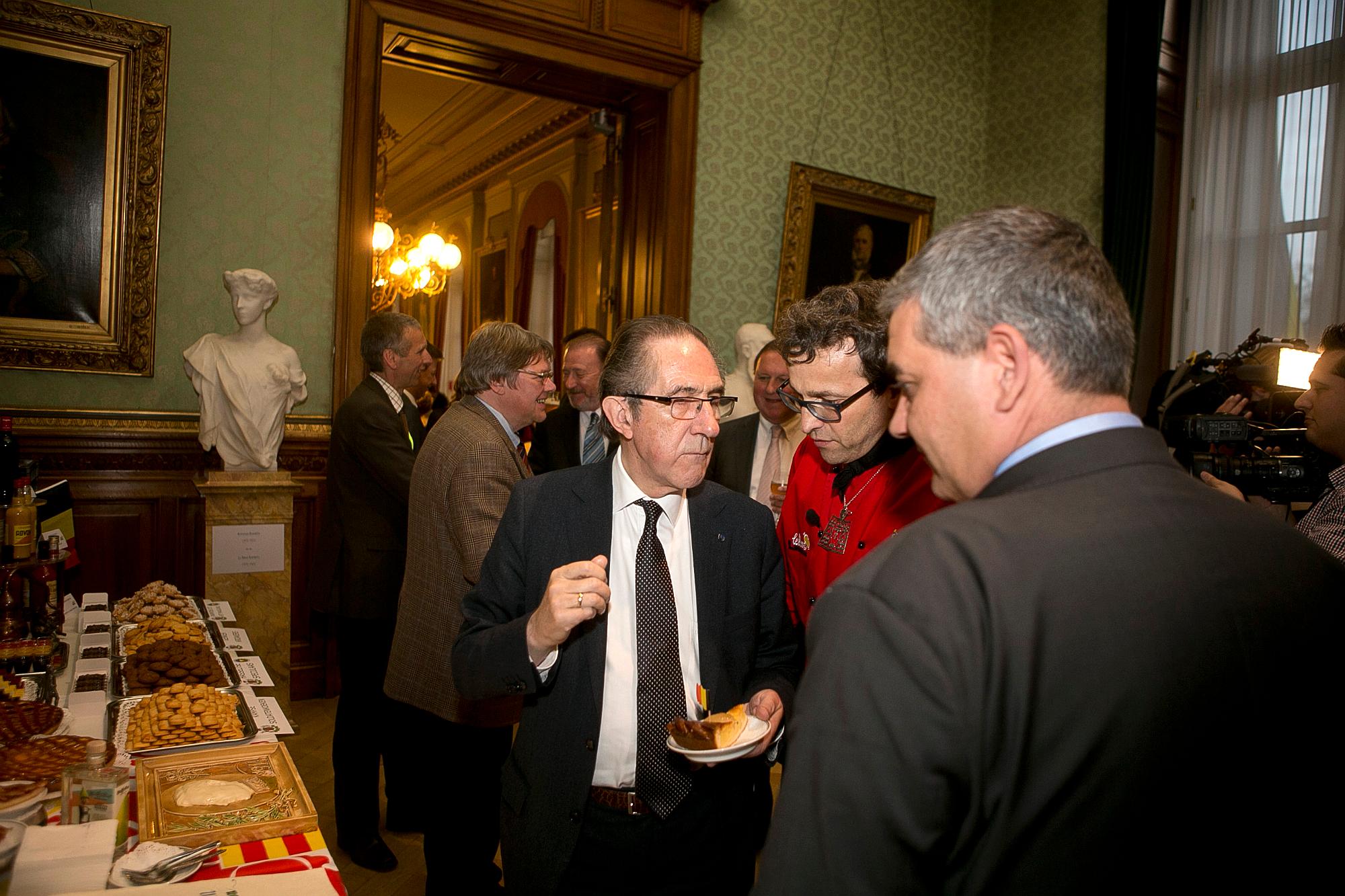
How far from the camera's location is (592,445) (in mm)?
4664

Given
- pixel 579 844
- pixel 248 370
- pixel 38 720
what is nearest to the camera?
pixel 579 844

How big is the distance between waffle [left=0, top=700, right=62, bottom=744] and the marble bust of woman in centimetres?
270

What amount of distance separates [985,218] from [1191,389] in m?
4.35

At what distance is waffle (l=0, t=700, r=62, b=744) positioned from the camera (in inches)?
73.9

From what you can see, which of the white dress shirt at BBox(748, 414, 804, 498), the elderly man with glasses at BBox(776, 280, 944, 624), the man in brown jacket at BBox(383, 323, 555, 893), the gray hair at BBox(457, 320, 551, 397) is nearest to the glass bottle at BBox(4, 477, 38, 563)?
the man in brown jacket at BBox(383, 323, 555, 893)

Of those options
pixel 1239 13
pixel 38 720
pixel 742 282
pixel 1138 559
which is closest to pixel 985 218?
pixel 1138 559

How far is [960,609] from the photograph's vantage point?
2.61 feet

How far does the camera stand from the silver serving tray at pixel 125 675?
2.34 metres

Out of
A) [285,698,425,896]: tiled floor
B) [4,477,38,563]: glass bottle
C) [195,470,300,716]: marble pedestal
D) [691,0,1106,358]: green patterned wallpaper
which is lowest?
[285,698,425,896]: tiled floor

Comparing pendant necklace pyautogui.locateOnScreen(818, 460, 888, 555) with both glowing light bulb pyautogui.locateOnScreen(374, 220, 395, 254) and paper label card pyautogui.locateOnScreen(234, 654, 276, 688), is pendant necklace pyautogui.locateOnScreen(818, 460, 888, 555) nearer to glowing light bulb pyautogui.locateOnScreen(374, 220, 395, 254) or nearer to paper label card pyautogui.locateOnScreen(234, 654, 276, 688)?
paper label card pyautogui.locateOnScreen(234, 654, 276, 688)

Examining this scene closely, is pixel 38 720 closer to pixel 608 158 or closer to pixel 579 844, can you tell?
pixel 579 844

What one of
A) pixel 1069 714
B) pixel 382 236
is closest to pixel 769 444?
pixel 1069 714

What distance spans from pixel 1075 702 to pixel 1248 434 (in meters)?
3.13

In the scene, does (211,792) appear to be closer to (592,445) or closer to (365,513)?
(365,513)
